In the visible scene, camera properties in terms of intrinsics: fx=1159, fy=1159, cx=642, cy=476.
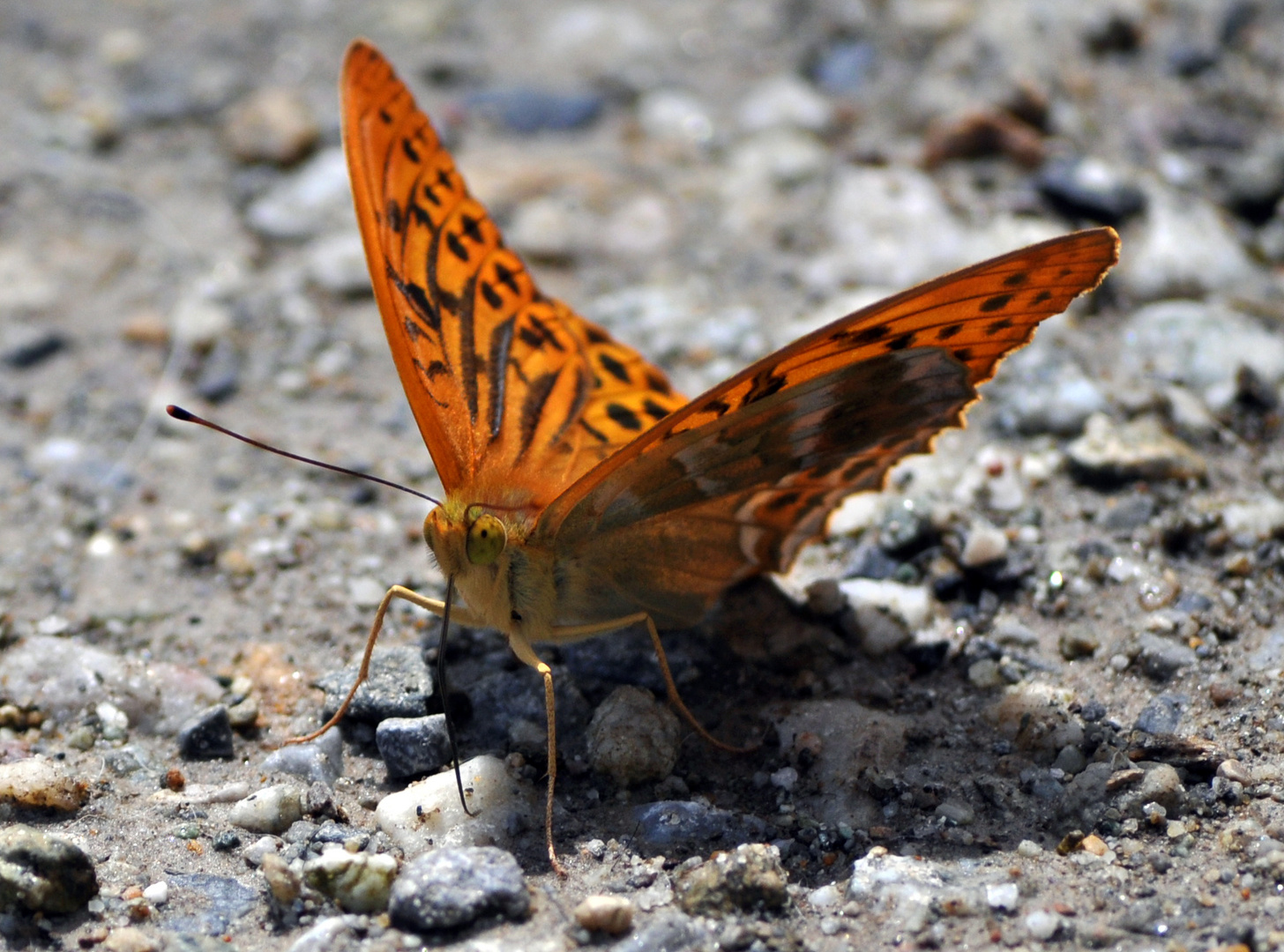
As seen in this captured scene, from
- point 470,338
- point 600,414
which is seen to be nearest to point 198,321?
point 470,338

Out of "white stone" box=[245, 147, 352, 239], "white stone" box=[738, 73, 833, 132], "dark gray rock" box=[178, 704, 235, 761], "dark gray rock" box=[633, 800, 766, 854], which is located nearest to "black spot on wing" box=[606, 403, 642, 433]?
"dark gray rock" box=[633, 800, 766, 854]

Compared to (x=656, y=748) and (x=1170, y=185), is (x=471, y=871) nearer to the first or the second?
(x=656, y=748)

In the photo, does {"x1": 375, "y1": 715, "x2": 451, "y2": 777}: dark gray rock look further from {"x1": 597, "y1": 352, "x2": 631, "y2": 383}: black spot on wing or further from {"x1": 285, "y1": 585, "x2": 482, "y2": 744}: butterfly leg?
{"x1": 597, "y1": 352, "x2": 631, "y2": 383}: black spot on wing

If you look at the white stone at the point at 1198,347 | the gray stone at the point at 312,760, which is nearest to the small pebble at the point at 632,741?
the gray stone at the point at 312,760

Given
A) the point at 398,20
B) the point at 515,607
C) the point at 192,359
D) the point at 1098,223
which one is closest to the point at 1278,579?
the point at 1098,223

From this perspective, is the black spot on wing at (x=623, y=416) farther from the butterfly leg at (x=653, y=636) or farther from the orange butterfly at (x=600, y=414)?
the butterfly leg at (x=653, y=636)
